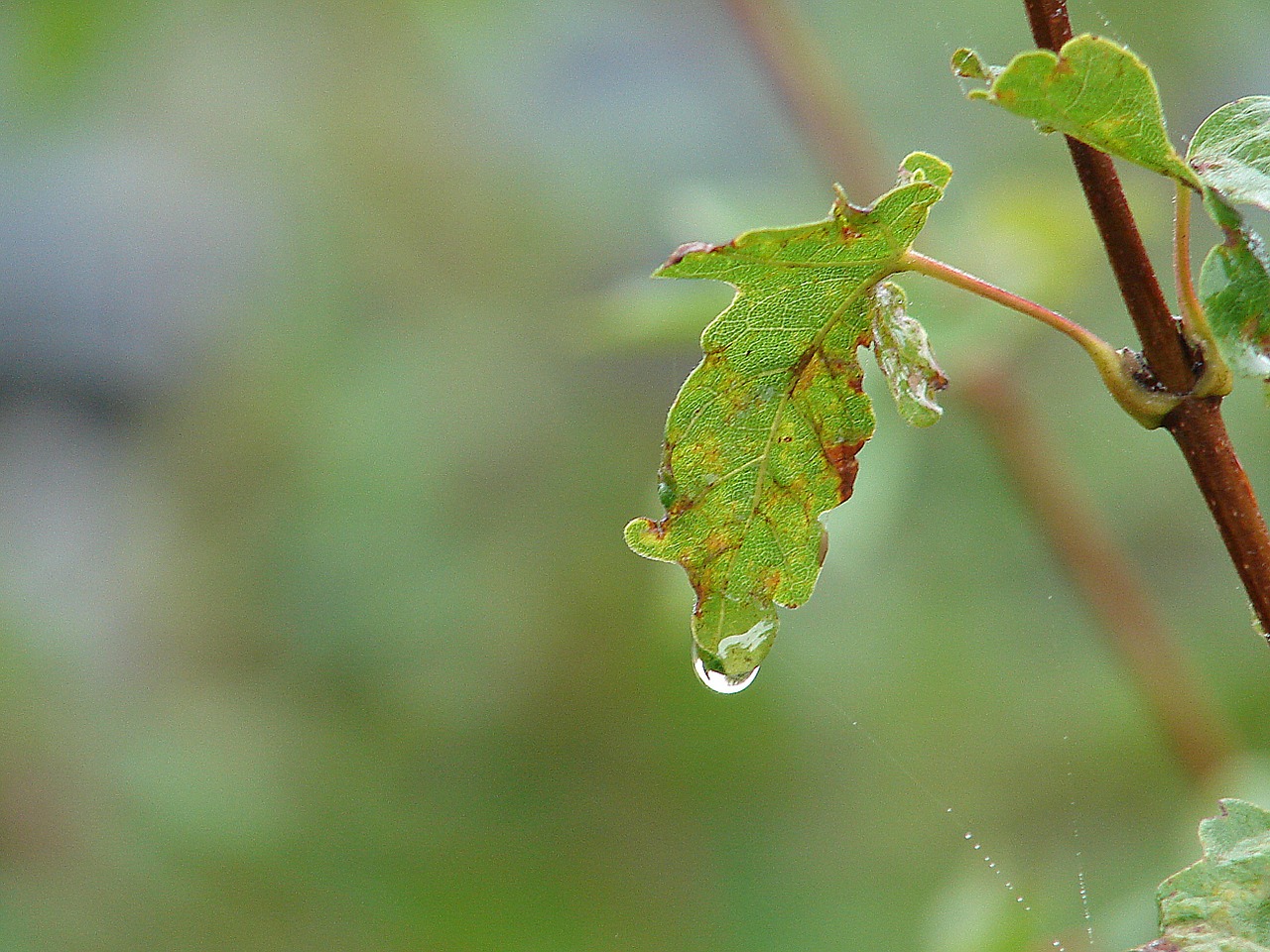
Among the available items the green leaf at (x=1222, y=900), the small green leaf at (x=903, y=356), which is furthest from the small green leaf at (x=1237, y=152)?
the green leaf at (x=1222, y=900)

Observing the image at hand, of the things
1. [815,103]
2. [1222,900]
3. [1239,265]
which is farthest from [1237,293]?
[815,103]

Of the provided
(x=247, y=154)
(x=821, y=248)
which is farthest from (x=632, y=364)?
(x=821, y=248)

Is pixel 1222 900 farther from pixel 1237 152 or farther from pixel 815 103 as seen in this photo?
pixel 815 103

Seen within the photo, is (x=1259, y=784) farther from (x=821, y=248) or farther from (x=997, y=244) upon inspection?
(x=821, y=248)

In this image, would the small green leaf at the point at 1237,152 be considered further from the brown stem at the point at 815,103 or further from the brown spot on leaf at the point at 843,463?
the brown stem at the point at 815,103

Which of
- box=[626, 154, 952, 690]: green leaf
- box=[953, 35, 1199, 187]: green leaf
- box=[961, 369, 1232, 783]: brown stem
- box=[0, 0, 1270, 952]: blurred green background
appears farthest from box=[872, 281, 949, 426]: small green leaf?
box=[961, 369, 1232, 783]: brown stem

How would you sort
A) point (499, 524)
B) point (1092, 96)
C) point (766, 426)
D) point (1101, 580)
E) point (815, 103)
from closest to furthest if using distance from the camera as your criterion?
point (1092, 96), point (766, 426), point (1101, 580), point (815, 103), point (499, 524)
